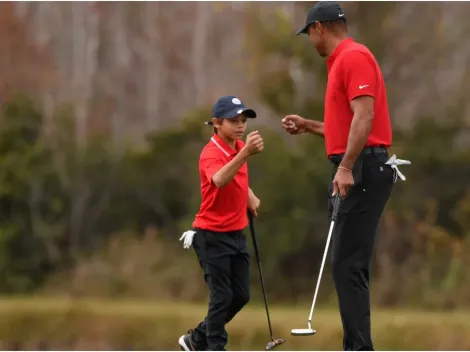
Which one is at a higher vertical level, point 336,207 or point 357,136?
point 357,136

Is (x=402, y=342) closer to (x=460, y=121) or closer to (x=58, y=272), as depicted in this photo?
(x=460, y=121)

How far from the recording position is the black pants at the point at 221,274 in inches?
255

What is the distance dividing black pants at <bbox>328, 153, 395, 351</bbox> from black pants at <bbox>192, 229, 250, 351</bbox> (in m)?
0.99

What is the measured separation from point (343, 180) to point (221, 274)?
1.30m

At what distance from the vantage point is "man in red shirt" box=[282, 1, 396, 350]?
5.53 meters

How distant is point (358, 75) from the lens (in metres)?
5.54

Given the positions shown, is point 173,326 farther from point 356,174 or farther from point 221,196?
point 356,174

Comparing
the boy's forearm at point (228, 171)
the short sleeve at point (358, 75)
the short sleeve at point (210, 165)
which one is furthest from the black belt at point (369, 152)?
the short sleeve at point (210, 165)

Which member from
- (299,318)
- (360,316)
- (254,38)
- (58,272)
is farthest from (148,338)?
(360,316)

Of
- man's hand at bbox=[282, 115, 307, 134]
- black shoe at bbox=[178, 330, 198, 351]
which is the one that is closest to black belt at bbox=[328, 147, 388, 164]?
man's hand at bbox=[282, 115, 307, 134]

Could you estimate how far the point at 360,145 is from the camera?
549 cm

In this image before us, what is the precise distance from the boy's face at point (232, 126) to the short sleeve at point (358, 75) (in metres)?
1.03

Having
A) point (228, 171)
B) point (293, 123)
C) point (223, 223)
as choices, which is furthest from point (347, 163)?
point (223, 223)

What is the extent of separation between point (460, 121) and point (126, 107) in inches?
186
